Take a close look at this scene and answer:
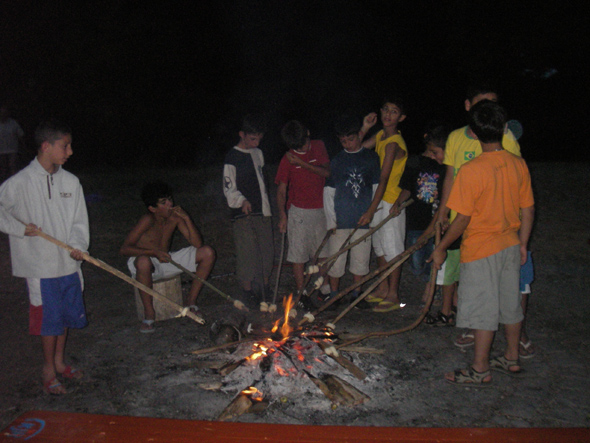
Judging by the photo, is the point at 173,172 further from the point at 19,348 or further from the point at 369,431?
the point at 369,431

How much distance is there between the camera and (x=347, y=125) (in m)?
4.90

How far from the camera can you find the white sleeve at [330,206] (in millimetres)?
5215

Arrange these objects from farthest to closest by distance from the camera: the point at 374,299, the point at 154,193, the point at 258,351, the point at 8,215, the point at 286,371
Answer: the point at 374,299 < the point at 154,193 < the point at 258,351 < the point at 286,371 < the point at 8,215

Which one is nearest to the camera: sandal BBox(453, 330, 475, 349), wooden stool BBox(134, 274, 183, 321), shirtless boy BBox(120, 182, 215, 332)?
sandal BBox(453, 330, 475, 349)

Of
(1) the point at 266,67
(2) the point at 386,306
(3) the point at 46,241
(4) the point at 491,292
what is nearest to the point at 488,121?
(4) the point at 491,292

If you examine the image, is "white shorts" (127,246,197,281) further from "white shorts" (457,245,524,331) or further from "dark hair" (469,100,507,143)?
"dark hair" (469,100,507,143)

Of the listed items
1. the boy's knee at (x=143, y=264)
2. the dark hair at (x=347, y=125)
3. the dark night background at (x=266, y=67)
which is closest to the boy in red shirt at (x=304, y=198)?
the dark hair at (x=347, y=125)

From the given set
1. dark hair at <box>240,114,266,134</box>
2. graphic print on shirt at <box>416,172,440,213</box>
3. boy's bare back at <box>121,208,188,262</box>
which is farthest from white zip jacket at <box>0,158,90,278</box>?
graphic print on shirt at <box>416,172,440,213</box>

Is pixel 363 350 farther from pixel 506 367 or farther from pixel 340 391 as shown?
pixel 506 367

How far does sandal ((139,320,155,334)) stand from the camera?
4676 millimetres

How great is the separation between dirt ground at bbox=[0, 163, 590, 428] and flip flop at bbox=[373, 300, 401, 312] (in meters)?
0.12

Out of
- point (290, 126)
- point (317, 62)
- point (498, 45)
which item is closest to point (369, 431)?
point (290, 126)

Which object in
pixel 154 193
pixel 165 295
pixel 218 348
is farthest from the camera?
pixel 165 295

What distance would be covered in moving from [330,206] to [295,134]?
794mm
